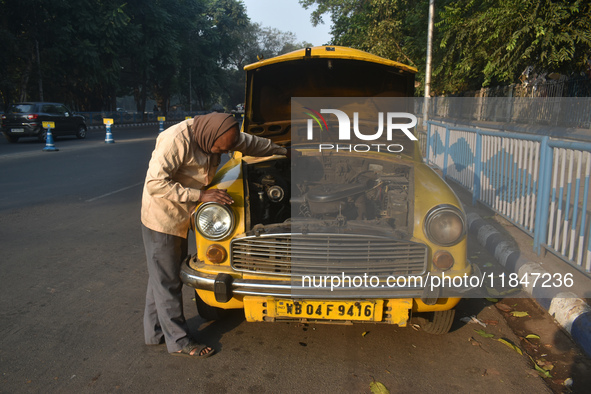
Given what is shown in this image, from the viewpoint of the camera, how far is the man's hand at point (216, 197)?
297cm

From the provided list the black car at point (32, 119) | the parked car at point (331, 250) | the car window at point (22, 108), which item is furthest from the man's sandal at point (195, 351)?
the car window at point (22, 108)

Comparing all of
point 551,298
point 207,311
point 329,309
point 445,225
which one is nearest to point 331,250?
point 329,309

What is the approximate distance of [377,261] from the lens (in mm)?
2934

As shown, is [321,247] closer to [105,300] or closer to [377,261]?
[377,261]

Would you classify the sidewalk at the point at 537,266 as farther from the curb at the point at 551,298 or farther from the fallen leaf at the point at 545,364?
the fallen leaf at the point at 545,364

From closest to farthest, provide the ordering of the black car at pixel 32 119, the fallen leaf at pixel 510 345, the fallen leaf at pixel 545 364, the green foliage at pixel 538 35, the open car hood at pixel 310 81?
the fallen leaf at pixel 545 364 → the fallen leaf at pixel 510 345 → the open car hood at pixel 310 81 → the green foliage at pixel 538 35 → the black car at pixel 32 119

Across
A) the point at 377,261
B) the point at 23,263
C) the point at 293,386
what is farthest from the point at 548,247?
the point at 23,263

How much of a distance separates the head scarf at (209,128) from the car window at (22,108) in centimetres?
1952

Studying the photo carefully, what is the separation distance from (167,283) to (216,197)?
671 mm

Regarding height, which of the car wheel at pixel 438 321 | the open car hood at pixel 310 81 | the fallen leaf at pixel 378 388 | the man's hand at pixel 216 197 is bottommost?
the fallen leaf at pixel 378 388

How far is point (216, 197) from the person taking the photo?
2.98m

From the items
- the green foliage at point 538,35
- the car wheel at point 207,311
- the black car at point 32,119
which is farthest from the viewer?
the black car at point 32,119

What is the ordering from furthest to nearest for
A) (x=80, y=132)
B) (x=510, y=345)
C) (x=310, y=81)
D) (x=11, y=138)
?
(x=80, y=132) < (x=11, y=138) < (x=310, y=81) < (x=510, y=345)

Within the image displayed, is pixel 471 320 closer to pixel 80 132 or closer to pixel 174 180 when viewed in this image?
pixel 174 180
